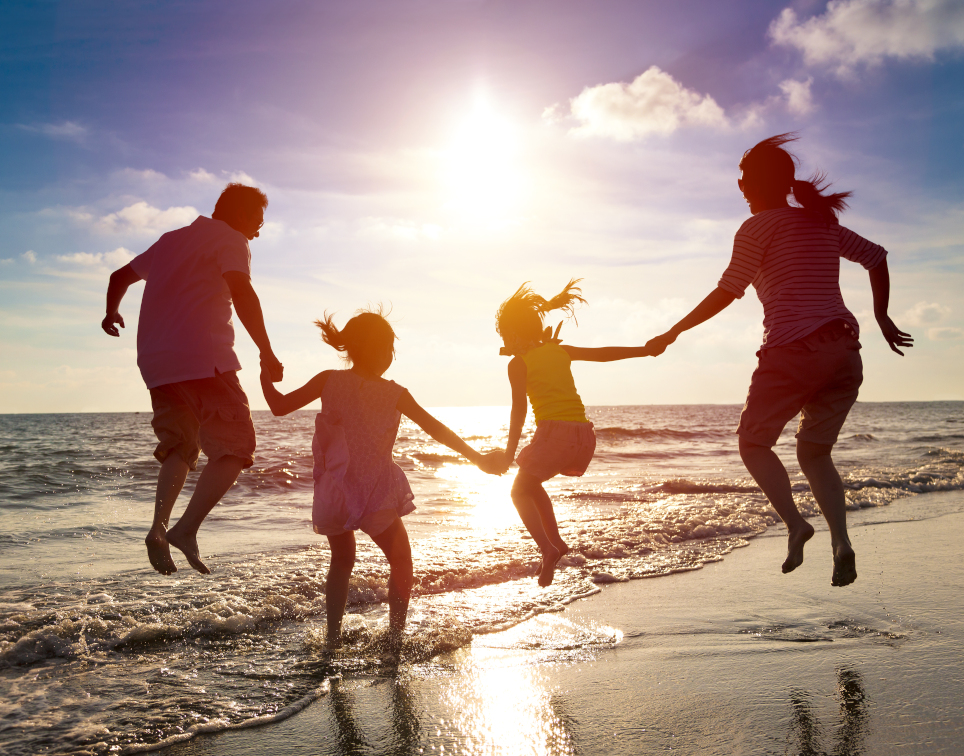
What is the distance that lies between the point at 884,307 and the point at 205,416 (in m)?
3.94

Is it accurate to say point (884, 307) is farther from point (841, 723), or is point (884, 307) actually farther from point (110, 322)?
point (110, 322)

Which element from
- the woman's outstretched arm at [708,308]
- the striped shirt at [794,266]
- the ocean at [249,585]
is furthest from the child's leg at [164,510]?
the striped shirt at [794,266]

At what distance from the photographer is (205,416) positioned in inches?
143

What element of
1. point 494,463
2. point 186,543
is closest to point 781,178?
point 494,463

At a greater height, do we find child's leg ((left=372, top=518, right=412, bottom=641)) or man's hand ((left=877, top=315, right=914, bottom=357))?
man's hand ((left=877, top=315, right=914, bottom=357))

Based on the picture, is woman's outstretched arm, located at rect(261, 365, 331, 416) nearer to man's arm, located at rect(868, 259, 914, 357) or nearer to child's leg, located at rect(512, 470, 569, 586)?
child's leg, located at rect(512, 470, 569, 586)

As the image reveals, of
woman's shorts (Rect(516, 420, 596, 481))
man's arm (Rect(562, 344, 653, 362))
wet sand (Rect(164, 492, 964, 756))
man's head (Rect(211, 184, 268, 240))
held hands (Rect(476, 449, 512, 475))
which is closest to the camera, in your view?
wet sand (Rect(164, 492, 964, 756))

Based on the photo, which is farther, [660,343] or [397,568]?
[660,343]

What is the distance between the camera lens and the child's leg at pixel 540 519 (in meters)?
4.47

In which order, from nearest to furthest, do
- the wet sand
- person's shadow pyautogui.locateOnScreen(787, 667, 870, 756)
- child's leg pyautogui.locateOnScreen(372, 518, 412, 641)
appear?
person's shadow pyautogui.locateOnScreen(787, 667, 870, 756) → the wet sand → child's leg pyautogui.locateOnScreen(372, 518, 412, 641)

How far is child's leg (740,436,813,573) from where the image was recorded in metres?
3.66

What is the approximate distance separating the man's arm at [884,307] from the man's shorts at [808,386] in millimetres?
368

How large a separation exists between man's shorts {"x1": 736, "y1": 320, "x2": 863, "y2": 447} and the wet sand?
1.17 metres

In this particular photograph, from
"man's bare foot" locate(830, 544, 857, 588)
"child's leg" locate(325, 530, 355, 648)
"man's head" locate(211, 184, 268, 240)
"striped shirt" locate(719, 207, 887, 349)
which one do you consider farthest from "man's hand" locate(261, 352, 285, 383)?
"man's bare foot" locate(830, 544, 857, 588)
